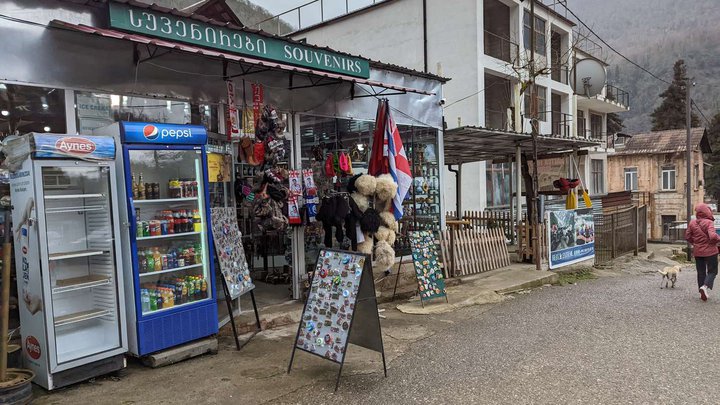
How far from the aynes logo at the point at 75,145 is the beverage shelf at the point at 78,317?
5.29 ft

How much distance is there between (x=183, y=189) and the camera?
5.50 meters

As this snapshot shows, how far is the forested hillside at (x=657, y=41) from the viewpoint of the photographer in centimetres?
8306

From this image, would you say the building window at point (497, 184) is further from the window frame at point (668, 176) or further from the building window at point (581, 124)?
the window frame at point (668, 176)

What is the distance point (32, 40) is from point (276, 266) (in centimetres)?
527

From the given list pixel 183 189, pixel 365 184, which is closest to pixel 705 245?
pixel 365 184

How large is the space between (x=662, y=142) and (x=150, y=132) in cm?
3807

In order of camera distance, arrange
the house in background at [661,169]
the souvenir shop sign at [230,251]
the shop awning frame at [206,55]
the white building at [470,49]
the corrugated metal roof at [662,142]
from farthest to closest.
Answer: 1. the house in background at [661,169]
2. the corrugated metal roof at [662,142]
3. the white building at [470,49]
4. the souvenir shop sign at [230,251]
5. the shop awning frame at [206,55]

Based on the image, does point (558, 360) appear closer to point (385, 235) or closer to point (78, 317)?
point (385, 235)

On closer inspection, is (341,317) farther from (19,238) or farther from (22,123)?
(22,123)

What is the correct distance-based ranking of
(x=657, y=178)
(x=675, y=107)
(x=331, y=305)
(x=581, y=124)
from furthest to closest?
(x=675, y=107), (x=657, y=178), (x=581, y=124), (x=331, y=305)

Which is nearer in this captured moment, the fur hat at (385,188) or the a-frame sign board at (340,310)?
the a-frame sign board at (340,310)

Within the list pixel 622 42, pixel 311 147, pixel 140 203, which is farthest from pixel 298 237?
pixel 622 42

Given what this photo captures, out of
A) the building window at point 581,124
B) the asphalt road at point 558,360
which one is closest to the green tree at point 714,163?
the building window at point 581,124

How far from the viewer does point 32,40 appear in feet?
15.8
